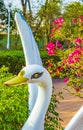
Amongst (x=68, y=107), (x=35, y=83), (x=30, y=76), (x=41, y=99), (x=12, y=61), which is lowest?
(x=12, y=61)

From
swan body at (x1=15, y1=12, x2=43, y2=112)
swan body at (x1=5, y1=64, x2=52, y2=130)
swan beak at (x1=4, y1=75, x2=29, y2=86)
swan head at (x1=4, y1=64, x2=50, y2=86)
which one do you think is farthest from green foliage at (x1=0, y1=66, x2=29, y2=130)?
swan beak at (x1=4, y1=75, x2=29, y2=86)

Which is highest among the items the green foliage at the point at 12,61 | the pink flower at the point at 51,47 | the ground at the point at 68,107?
the pink flower at the point at 51,47

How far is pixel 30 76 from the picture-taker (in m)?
2.90

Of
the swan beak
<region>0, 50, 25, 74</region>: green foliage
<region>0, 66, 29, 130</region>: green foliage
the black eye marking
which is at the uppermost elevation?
the swan beak

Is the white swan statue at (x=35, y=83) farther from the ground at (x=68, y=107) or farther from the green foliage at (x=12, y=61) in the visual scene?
the green foliage at (x=12, y=61)

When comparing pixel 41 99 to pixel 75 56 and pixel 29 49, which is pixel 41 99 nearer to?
pixel 29 49

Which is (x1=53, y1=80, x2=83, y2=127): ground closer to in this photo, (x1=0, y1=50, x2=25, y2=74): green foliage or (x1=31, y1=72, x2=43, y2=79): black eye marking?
(x1=31, y1=72, x2=43, y2=79): black eye marking

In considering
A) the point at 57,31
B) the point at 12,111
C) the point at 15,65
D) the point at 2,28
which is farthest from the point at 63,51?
the point at 2,28

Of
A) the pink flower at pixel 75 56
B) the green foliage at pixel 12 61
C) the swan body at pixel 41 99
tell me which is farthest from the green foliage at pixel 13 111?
the green foliage at pixel 12 61

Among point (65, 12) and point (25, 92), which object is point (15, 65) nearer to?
point (65, 12)

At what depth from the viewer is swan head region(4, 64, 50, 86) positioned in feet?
9.22

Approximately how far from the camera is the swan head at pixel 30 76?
281cm

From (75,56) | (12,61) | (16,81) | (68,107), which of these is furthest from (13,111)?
(12,61)

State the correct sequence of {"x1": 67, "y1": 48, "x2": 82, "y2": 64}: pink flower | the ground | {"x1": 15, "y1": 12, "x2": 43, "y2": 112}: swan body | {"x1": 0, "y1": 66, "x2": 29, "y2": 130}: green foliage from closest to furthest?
{"x1": 0, "y1": 66, "x2": 29, "y2": 130}: green foliage, {"x1": 15, "y1": 12, "x2": 43, "y2": 112}: swan body, {"x1": 67, "y1": 48, "x2": 82, "y2": 64}: pink flower, the ground
